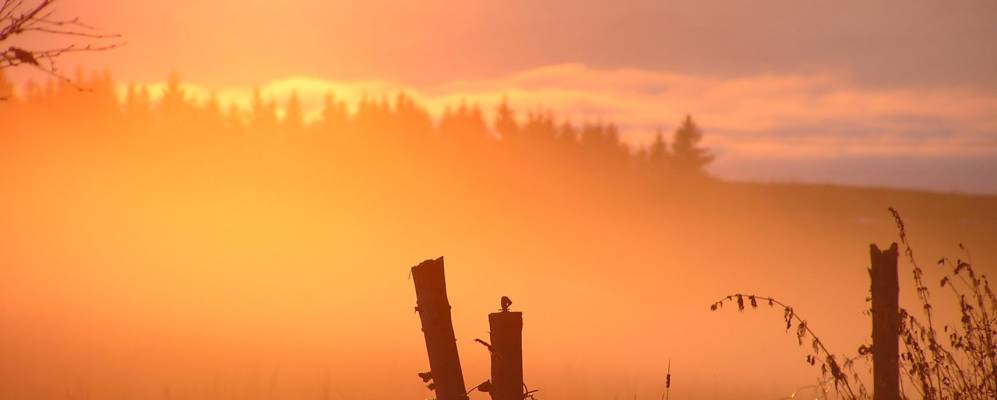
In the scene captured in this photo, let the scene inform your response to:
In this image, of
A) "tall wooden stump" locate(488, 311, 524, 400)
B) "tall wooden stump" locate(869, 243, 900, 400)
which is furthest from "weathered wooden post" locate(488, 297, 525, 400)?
"tall wooden stump" locate(869, 243, 900, 400)

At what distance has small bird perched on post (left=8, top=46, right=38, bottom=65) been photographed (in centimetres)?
666

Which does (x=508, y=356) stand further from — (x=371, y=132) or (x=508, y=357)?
(x=371, y=132)

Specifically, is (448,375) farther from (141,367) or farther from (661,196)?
(661,196)

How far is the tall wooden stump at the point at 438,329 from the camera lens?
671 centimetres

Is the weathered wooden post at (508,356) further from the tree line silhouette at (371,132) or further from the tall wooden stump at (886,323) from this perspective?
the tree line silhouette at (371,132)

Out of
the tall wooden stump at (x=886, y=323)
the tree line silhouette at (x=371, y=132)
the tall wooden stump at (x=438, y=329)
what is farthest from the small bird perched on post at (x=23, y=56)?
the tree line silhouette at (x=371, y=132)

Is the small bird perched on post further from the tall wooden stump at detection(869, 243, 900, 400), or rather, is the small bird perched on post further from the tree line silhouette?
the tree line silhouette

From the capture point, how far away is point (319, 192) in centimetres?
9506

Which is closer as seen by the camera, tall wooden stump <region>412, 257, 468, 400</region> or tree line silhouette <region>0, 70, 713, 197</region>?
tall wooden stump <region>412, 257, 468, 400</region>

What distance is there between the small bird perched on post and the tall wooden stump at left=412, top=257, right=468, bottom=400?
283cm

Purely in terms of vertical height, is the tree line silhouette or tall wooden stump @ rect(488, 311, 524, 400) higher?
the tree line silhouette

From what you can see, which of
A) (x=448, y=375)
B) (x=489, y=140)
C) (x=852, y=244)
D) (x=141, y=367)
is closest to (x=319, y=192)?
(x=489, y=140)

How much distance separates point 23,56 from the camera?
6.70 m

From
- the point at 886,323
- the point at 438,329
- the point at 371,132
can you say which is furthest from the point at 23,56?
the point at 371,132
